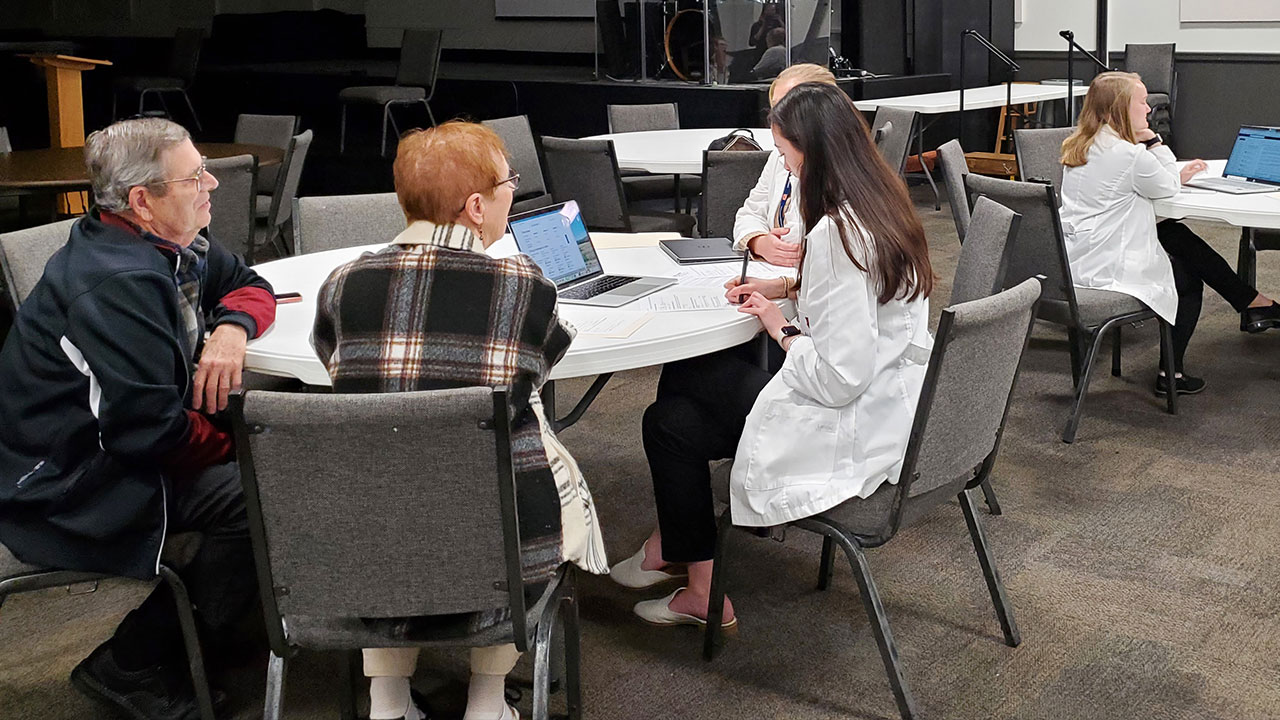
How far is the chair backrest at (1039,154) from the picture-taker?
14.8 feet

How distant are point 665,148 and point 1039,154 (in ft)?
4.99

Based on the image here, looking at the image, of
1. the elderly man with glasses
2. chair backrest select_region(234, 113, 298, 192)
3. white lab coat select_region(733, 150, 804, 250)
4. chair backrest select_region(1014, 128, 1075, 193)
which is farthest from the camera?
chair backrest select_region(234, 113, 298, 192)

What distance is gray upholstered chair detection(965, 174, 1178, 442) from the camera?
3.49m

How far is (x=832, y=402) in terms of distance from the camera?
2227mm

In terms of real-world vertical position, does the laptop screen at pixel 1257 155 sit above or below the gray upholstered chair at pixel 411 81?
below

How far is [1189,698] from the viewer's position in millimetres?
2340

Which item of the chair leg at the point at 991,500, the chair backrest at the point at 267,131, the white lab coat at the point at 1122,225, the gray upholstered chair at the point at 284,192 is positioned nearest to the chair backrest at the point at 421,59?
the chair backrest at the point at 267,131

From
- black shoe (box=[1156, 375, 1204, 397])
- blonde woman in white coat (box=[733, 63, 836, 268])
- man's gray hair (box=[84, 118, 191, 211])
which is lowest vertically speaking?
black shoe (box=[1156, 375, 1204, 397])

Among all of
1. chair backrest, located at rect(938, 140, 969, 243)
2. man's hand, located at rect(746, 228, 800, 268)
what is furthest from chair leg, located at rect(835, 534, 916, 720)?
chair backrest, located at rect(938, 140, 969, 243)

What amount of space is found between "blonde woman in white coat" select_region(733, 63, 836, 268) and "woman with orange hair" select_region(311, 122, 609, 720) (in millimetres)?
1034

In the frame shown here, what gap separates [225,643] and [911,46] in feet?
24.6

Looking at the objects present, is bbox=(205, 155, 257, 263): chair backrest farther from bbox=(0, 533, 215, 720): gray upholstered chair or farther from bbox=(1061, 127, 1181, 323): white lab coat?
bbox=(1061, 127, 1181, 323): white lab coat

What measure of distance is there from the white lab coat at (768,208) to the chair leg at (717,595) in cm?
88

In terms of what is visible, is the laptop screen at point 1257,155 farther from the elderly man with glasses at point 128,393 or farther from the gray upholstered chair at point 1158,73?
the gray upholstered chair at point 1158,73
